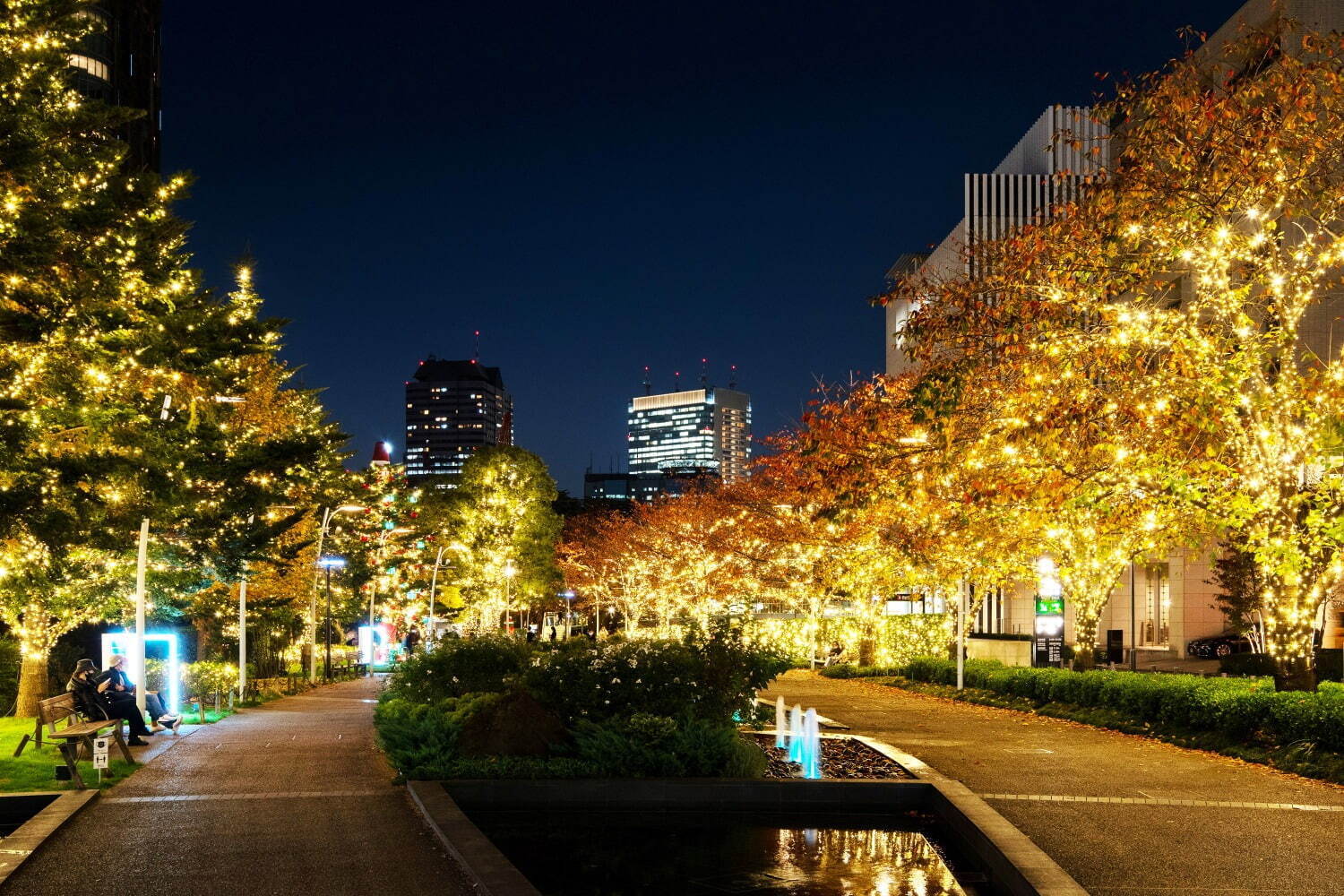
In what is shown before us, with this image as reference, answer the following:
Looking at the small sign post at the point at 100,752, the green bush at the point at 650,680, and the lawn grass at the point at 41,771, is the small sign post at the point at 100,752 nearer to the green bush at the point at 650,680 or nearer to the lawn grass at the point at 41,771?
the lawn grass at the point at 41,771

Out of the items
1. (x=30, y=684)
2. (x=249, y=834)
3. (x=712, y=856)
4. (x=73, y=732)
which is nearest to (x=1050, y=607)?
(x=30, y=684)

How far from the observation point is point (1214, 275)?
1870cm

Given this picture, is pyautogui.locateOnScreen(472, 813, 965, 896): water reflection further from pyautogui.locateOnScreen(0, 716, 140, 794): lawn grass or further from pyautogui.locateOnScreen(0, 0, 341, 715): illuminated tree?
pyautogui.locateOnScreen(0, 0, 341, 715): illuminated tree

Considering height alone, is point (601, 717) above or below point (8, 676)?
above

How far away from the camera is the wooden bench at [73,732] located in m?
14.0

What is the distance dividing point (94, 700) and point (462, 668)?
16.4 ft

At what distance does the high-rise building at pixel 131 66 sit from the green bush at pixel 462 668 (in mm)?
37415

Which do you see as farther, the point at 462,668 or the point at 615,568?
the point at 615,568

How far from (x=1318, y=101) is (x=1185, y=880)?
13410mm

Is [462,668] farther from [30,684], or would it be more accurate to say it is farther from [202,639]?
[202,639]

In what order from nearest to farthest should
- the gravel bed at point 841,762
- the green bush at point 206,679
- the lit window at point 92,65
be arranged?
the gravel bed at point 841,762, the green bush at point 206,679, the lit window at point 92,65

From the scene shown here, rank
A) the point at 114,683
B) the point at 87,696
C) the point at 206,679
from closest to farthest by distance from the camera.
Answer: the point at 87,696 < the point at 114,683 < the point at 206,679

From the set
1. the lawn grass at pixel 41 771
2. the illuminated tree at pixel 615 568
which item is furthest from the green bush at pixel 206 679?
the illuminated tree at pixel 615 568

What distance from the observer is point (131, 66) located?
57531mm
